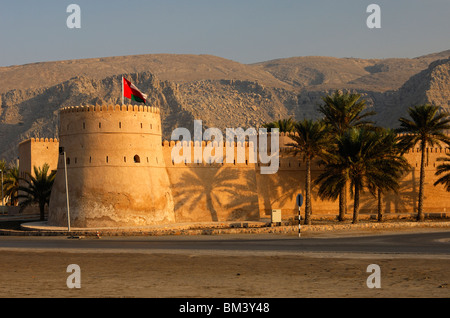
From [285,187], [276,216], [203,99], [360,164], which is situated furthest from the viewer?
[203,99]

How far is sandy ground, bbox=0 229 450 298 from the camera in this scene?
1437 centimetres

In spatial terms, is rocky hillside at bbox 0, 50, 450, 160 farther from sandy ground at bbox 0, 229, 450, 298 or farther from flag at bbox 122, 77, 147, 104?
sandy ground at bbox 0, 229, 450, 298

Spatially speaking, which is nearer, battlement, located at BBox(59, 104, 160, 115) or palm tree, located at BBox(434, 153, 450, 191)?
battlement, located at BBox(59, 104, 160, 115)

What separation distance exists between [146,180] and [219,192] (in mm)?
5589

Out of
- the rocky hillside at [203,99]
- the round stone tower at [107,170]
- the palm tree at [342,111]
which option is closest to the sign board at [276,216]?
the palm tree at [342,111]

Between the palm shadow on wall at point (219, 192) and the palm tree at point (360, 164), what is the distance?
5.12 meters

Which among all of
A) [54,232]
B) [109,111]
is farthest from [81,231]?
[109,111]

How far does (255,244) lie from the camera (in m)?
26.2

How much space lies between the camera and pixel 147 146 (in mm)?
36500

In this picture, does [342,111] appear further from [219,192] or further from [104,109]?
[104,109]

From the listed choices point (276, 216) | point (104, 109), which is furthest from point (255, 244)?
point (104, 109)

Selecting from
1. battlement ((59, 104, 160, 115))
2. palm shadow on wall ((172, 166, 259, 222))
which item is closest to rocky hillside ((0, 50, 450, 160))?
palm shadow on wall ((172, 166, 259, 222))

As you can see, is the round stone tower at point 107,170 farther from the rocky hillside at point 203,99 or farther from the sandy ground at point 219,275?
the rocky hillside at point 203,99
